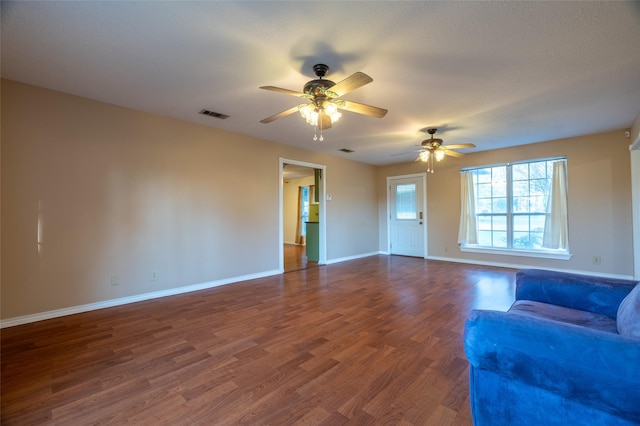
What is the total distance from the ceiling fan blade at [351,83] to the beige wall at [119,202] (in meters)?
2.71

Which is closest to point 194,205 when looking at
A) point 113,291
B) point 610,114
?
point 113,291

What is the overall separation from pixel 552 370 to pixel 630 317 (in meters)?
0.73

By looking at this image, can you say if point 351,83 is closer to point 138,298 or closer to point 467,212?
point 138,298

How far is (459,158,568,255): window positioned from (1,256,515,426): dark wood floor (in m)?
2.50

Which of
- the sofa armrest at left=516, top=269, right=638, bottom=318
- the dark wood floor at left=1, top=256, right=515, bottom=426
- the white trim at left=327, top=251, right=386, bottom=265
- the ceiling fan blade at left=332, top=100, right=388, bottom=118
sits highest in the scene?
the ceiling fan blade at left=332, top=100, right=388, bottom=118

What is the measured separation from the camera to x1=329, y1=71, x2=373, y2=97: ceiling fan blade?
2134mm

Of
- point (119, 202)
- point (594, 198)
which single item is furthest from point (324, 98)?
point (594, 198)

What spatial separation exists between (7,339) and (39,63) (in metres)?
2.58

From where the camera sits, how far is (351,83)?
7.47 ft

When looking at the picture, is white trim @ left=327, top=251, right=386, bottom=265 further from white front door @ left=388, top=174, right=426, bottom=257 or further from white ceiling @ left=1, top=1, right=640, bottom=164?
white ceiling @ left=1, top=1, right=640, bottom=164

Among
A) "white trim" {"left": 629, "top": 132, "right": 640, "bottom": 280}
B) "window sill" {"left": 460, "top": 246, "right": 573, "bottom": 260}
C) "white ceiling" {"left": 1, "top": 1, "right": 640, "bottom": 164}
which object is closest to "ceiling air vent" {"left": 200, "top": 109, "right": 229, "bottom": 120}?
"white ceiling" {"left": 1, "top": 1, "right": 640, "bottom": 164}

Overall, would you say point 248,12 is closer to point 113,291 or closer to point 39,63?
point 39,63

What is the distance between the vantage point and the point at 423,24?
200 cm

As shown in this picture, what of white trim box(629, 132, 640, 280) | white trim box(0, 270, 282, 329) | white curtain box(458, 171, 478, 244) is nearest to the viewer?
white trim box(0, 270, 282, 329)
